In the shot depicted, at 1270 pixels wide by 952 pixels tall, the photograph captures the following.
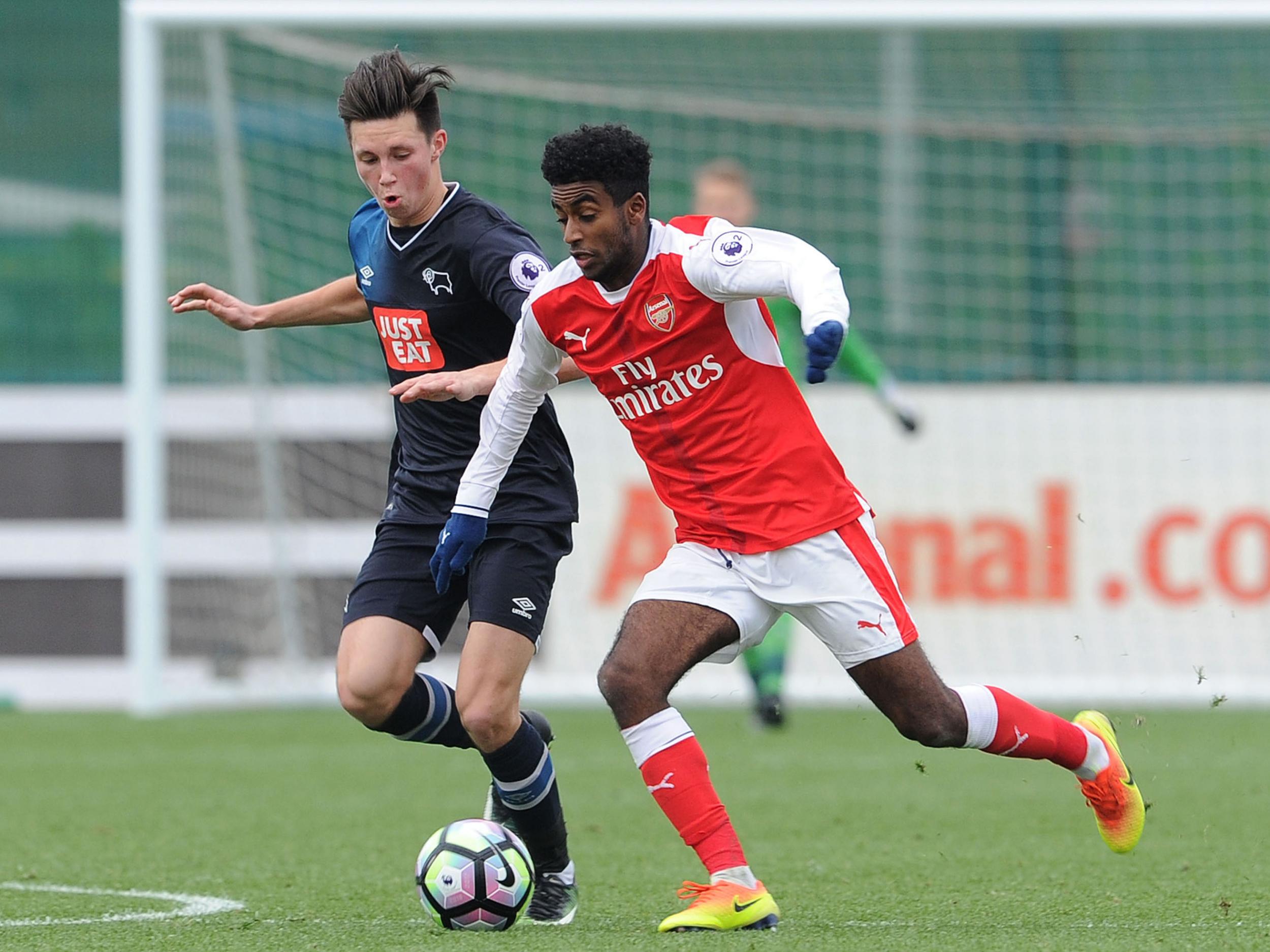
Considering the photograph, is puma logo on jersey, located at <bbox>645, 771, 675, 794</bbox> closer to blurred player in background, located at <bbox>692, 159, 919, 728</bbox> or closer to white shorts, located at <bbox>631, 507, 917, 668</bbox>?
white shorts, located at <bbox>631, 507, 917, 668</bbox>

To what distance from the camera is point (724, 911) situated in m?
4.25

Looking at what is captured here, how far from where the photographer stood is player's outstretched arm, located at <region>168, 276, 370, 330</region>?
517 centimetres

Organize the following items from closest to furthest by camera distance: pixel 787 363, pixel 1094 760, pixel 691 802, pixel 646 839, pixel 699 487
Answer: pixel 691 802 < pixel 699 487 < pixel 1094 760 < pixel 646 839 < pixel 787 363

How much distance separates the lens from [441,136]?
16.2 ft

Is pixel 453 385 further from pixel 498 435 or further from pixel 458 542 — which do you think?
pixel 458 542

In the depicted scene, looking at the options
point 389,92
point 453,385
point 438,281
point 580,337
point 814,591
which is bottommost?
point 814,591

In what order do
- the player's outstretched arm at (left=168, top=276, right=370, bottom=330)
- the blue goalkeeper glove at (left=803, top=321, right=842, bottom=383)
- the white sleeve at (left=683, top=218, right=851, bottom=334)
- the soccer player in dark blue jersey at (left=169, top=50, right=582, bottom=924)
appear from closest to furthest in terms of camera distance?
the blue goalkeeper glove at (left=803, top=321, right=842, bottom=383)
the white sleeve at (left=683, top=218, right=851, bottom=334)
the soccer player in dark blue jersey at (left=169, top=50, right=582, bottom=924)
the player's outstretched arm at (left=168, top=276, right=370, bottom=330)

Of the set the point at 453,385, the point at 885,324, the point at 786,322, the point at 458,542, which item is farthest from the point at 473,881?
the point at 885,324

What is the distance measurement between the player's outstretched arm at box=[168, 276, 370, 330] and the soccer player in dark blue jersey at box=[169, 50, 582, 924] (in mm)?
37

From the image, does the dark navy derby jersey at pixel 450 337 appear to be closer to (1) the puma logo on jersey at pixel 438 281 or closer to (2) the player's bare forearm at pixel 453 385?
(1) the puma logo on jersey at pixel 438 281

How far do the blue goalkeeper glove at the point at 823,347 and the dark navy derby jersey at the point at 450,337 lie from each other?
113 cm

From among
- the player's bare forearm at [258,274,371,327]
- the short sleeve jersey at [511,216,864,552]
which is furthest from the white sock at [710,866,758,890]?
the player's bare forearm at [258,274,371,327]

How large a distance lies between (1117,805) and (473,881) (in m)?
1.62

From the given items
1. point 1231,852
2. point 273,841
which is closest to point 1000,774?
point 1231,852
